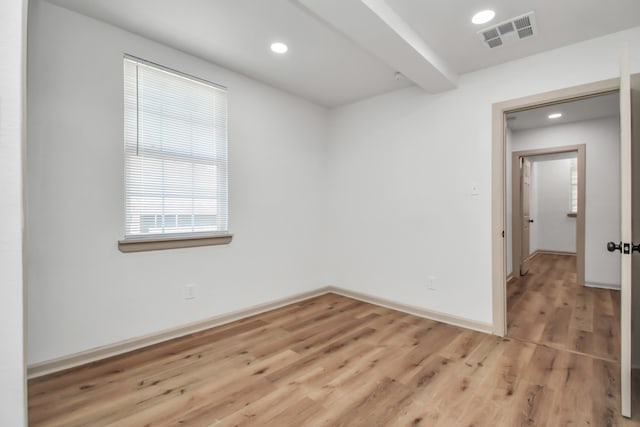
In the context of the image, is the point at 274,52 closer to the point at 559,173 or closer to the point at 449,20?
the point at 449,20

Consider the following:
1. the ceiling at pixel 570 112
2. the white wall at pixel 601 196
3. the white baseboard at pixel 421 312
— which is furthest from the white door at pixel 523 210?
the white baseboard at pixel 421 312

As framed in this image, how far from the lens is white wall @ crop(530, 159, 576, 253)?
293 inches

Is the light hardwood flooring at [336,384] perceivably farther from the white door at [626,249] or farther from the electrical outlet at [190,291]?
the electrical outlet at [190,291]

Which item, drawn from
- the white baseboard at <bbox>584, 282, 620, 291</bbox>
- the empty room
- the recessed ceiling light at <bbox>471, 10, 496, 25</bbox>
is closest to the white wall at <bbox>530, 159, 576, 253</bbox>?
the white baseboard at <bbox>584, 282, 620, 291</bbox>

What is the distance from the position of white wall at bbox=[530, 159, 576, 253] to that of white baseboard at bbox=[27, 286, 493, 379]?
5621mm

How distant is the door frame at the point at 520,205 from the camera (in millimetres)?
4715

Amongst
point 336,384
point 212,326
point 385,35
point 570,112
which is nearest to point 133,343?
point 212,326

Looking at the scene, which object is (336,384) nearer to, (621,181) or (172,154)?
(621,181)

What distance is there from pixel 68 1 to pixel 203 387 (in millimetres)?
2798

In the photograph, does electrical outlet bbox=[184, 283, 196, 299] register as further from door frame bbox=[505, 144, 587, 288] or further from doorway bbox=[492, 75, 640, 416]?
door frame bbox=[505, 144, 587, 288]

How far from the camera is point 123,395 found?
1.91m

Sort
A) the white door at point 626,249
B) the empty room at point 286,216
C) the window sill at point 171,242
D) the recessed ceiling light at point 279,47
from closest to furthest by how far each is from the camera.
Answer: the white door at point 626,249 → the empty room at point 286,216 → the window sill at point 171,242 → the recessed ceiling light at point 279,47

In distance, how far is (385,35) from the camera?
218 centimetres

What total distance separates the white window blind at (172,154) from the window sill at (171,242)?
0.18ft
